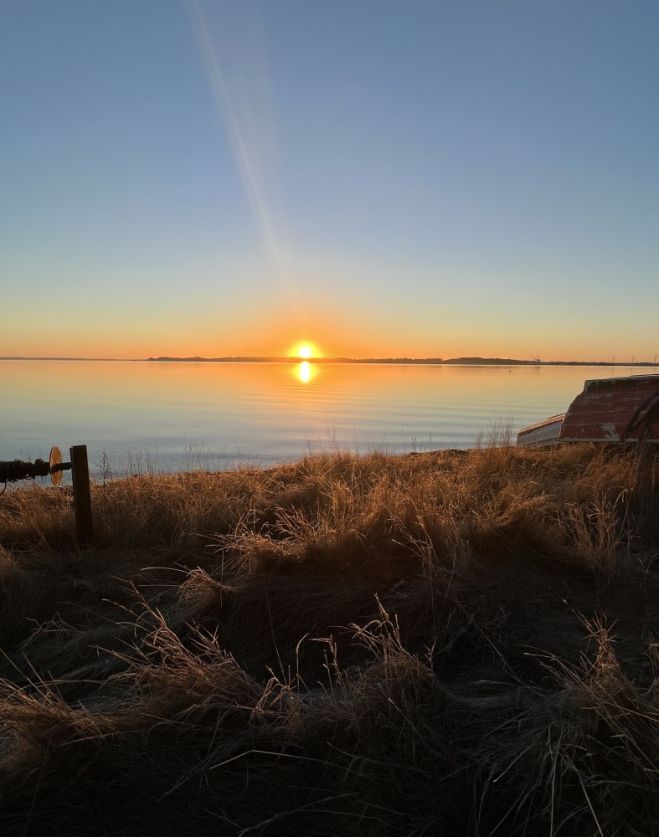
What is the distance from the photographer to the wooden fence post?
17.0 feet

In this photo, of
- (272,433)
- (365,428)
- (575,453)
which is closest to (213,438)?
(272,433)

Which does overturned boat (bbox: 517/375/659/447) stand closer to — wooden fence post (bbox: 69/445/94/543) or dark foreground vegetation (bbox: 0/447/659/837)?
dark foreground vegetation (bbox: 0/447/659/837)

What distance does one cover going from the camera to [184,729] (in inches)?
92.4

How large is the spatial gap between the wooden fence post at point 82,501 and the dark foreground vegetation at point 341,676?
8.2 inches

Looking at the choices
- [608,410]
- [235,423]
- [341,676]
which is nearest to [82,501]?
[341,676]

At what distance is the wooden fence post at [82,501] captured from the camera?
5.18 metres

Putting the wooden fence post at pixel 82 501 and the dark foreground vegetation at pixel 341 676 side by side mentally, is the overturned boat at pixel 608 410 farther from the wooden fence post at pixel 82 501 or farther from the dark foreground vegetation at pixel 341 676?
the wooden fence post at pixel 82 501

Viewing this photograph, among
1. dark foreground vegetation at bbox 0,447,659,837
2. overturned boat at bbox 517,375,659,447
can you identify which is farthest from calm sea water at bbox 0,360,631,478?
dark foreground vegetation at bbox 0,447,659,837

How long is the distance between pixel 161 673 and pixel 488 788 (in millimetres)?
1334

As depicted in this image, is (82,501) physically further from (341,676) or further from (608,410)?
(608,410)

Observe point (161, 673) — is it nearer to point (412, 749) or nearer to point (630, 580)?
point (412, 749)

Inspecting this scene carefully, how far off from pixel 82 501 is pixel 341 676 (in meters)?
3.29

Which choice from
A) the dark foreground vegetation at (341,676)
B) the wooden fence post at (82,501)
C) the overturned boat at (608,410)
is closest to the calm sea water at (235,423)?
the overturned boat at (608,410)

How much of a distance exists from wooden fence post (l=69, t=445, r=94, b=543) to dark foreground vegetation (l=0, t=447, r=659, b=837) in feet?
0.68
